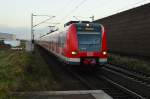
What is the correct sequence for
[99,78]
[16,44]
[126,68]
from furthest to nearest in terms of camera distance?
[16,44] → [126,68] → [99,78]

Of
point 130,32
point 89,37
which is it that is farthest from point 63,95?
point 130,32

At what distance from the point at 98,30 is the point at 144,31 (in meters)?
7.58

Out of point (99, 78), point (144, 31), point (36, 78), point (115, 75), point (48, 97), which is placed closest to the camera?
point (48, 97)

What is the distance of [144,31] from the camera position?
2730 centimetres

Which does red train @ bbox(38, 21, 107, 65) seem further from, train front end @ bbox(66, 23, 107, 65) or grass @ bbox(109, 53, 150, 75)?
grass @ bbox(109, 53, 150, 75)

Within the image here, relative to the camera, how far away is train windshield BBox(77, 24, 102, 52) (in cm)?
2019

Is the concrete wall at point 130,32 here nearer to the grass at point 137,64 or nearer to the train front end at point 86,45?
the grass at point 137,64

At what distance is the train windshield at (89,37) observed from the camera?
20189mm

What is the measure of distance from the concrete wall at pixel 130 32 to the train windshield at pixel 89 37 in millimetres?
6630

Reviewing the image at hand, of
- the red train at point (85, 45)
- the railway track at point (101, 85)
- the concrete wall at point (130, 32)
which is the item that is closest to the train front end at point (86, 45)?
the red train at point (85, 45)

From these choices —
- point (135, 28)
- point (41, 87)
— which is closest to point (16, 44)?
point (135, 28)

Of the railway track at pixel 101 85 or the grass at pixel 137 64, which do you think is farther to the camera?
the grass at pixel 137 64

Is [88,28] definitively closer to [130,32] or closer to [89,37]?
[89,37]

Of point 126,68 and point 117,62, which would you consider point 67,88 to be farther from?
point 117,62
